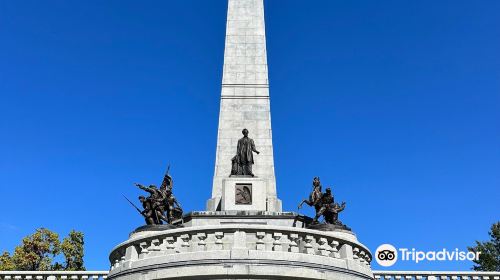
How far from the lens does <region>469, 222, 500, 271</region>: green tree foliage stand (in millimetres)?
39456

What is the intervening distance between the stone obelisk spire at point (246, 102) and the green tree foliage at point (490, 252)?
23.4 m

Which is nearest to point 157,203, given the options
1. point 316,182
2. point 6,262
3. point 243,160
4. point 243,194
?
point 243,194

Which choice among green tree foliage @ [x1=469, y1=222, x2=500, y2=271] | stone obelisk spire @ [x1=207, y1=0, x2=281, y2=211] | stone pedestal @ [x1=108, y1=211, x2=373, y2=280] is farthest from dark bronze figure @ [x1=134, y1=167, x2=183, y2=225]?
green tree foliage @ [x1=469, y1=222, x2=500, y2=271]

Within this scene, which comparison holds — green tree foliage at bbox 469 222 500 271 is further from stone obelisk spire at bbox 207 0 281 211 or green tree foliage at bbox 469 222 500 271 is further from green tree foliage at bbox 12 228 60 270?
green tree foliage at bbox 12 228 60 270

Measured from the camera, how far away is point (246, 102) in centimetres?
2525

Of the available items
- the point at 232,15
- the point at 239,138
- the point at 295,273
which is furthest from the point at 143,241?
the point at 232,15

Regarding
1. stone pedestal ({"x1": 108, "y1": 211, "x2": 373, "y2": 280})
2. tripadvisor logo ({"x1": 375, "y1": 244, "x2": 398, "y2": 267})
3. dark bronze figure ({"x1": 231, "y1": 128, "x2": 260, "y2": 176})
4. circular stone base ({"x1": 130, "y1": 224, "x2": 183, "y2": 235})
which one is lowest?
stone pedestal ({"x1": 108, "y1": 211, "x2": 373, "y2": 280})

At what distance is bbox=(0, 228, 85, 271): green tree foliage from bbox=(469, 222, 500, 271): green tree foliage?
93.9ft

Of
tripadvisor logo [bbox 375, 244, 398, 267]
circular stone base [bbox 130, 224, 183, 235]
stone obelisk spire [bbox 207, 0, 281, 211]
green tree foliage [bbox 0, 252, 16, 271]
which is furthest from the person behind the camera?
green tree foliage [bbox 0, 252, 16, 271]

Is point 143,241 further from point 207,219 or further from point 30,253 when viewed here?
point 30,253

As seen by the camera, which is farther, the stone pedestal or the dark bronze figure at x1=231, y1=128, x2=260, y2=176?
the dark bronze figure at x1=231, y1=128, x2=260, y2=176

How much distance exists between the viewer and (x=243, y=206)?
845 inches

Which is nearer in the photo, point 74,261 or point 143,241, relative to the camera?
point 143,241

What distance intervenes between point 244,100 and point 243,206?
5819 millimetres
